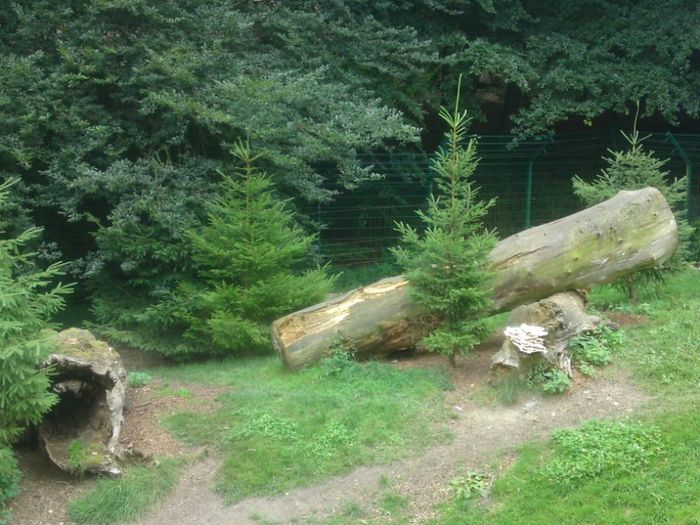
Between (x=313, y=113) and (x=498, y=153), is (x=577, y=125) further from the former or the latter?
(x=313, y=113)

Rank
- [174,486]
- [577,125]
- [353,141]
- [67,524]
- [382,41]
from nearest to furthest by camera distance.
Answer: [67,524] < [174,486] < [353,141] < [382,41] < [577,125]

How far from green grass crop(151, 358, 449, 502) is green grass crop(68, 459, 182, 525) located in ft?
1.35

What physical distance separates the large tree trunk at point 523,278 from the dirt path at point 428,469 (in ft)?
4.24

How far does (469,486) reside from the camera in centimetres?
549

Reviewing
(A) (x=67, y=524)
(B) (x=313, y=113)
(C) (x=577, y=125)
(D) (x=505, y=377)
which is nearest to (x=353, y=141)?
(B) (x=313, y=113)

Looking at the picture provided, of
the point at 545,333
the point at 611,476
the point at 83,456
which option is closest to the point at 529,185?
the point at 545,333

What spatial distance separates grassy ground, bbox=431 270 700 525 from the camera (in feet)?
16.6

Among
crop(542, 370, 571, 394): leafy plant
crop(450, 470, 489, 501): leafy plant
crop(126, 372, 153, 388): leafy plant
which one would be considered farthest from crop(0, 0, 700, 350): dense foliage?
crop(450, 470, 489, 501): leafy plant

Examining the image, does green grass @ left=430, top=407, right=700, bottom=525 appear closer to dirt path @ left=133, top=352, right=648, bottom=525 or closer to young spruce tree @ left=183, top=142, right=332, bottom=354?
dirt path @ left=133, top=352, right=648, bottom=525

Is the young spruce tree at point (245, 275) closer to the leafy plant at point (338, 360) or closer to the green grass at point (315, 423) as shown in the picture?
the green grass at point (315, 423)

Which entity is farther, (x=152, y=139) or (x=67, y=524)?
(x=152, y=139)

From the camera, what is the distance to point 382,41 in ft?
40.5

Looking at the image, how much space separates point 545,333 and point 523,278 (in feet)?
3.81

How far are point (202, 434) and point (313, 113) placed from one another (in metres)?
5.21
